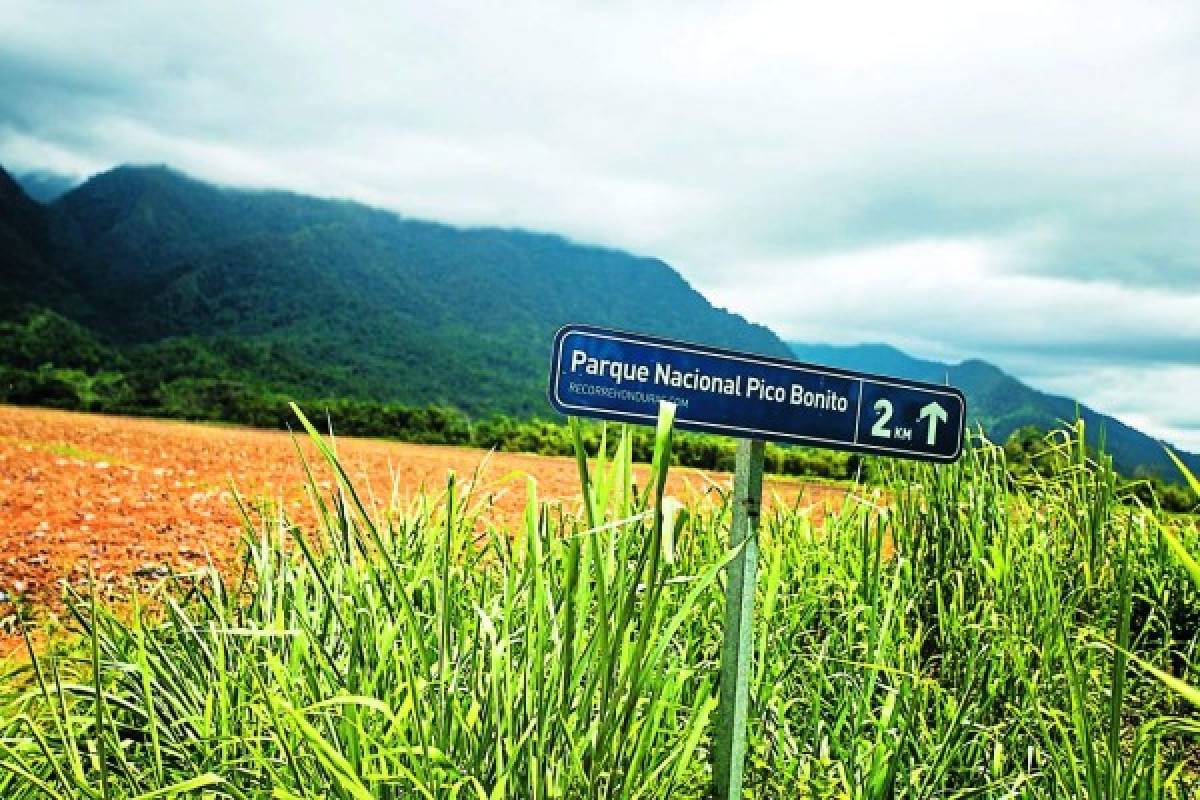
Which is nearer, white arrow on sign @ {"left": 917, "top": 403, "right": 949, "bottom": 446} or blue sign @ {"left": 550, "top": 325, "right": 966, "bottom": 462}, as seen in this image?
blue sign @ {"left": 550, "top": 325, "right": 966, "bottom": 462}

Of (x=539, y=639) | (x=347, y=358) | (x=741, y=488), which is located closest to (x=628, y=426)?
(x=741, y=488)

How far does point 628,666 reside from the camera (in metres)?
1.48

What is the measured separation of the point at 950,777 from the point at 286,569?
152 cm

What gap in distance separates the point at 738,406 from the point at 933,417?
1.61 ft

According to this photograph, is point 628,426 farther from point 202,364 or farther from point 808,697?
point 202,364

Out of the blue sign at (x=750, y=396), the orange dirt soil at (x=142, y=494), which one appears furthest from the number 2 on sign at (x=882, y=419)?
the orange dirt soil at (x=142, y=494)

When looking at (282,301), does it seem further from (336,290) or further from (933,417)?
(933,417)

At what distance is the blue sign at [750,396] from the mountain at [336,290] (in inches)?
1514

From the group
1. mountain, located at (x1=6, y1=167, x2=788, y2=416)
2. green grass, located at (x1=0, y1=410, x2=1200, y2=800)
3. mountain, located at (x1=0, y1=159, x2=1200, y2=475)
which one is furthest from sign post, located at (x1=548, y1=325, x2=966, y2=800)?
mountain, located at (x1=6, y1=167, x2=788, y2=416)

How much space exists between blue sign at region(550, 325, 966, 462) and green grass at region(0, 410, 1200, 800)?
16cm

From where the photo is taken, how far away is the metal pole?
5.99 ft

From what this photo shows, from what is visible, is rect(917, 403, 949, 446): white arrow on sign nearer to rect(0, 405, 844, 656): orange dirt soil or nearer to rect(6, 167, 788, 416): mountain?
rect(0, 405, 844, 656): orange dirt soil

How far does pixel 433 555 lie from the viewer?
2.29 metres

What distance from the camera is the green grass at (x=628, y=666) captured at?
1603mm
